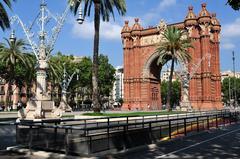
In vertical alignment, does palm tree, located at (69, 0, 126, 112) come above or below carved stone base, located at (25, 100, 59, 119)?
above

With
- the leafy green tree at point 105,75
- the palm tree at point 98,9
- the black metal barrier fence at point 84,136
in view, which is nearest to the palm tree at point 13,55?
the palm tree at point 98,9

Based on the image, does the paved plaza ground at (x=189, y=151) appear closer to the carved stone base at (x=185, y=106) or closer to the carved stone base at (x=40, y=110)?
the carved stone base at (x=40, y=110)

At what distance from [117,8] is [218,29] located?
1575 inches

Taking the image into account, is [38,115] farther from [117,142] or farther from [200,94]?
[200,94]

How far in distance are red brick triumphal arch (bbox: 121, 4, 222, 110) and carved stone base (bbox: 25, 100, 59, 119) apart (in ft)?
138

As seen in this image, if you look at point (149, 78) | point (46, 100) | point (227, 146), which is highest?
point (149, 78)

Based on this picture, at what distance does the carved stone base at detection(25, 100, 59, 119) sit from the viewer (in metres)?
25.6

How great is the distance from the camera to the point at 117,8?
36750 millimetres

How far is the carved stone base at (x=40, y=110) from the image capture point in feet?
84.1

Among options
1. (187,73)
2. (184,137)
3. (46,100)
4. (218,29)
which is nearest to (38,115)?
(46,100)

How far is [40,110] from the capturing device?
25656mm

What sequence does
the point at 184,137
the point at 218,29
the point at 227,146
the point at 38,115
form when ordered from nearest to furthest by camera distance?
the point at 227,146, the point at 184,137, the point at 38,115, the point at 218,29

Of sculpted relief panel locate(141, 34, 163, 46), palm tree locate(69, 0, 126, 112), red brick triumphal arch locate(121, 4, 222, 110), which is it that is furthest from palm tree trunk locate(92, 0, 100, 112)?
sculpted relief panel locate(141, 34, 163, 46)

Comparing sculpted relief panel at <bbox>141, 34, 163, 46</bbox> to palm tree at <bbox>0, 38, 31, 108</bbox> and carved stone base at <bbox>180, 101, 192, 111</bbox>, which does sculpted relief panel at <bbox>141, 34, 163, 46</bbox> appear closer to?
carved stone base at <bbox>180, 101, 192, 111</bbox>
